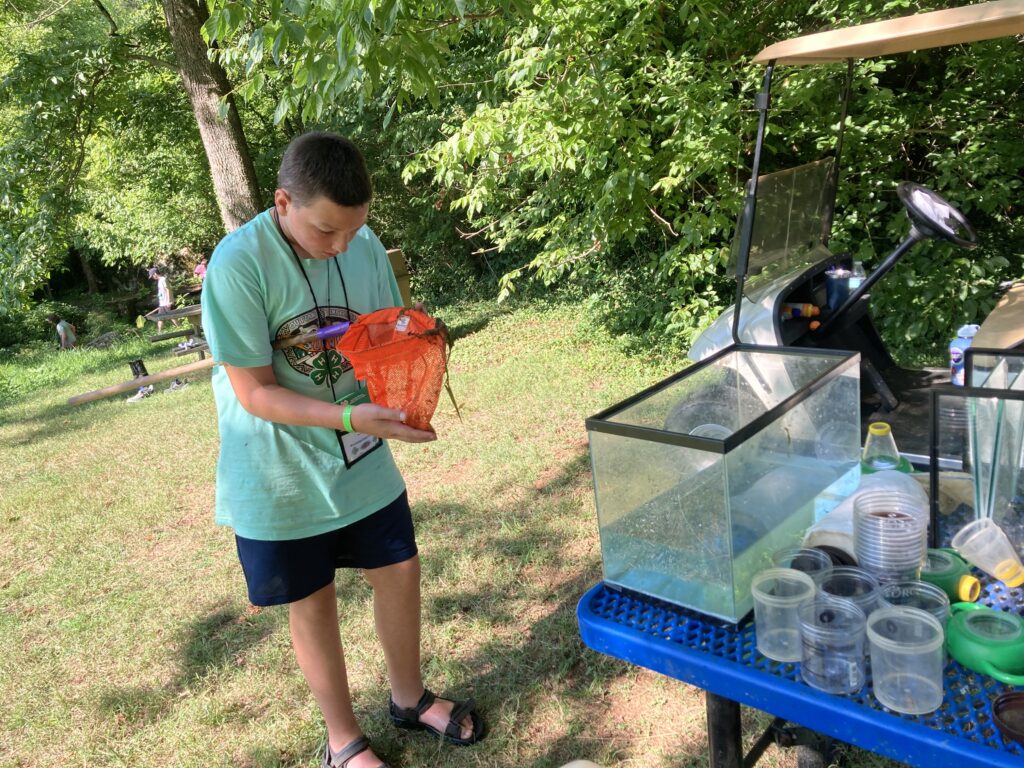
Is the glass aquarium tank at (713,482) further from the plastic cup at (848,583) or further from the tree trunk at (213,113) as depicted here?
the tree trunk at (213,113)

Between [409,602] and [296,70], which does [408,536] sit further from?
[296,70]

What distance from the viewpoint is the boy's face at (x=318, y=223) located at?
1805 mm

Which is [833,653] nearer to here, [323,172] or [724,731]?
[724,731]

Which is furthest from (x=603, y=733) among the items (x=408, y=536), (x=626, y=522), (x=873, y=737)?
(x=873, y=737)

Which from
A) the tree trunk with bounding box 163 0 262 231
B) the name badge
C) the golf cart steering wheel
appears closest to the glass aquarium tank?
the name badge

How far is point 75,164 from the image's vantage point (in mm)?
9297

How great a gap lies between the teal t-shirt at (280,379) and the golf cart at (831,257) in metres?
1.41

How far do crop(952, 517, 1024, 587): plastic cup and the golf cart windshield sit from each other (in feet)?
5.03

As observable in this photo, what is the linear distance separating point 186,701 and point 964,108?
21.9ft

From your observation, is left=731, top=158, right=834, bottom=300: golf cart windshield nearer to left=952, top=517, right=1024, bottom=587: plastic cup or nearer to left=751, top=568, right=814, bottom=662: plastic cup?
left=952, top=517, right=1024, bottom=587: plastic cup

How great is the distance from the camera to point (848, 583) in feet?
4.60

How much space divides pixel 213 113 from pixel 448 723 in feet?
23.6

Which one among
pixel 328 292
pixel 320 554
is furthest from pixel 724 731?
pixel 328 292

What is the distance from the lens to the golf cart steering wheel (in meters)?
3.02
